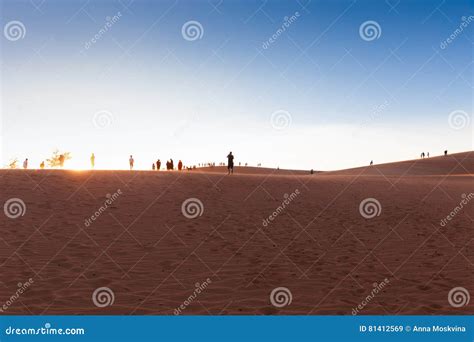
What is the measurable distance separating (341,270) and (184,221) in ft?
24.6

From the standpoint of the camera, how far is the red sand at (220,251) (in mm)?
8555

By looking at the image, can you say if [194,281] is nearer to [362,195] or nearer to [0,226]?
[0,226]

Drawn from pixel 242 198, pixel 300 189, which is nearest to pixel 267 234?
pixel 242 198

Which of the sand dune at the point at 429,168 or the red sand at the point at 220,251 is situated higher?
the sand dune at the point at 429,168

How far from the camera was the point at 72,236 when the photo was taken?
43.5ft
